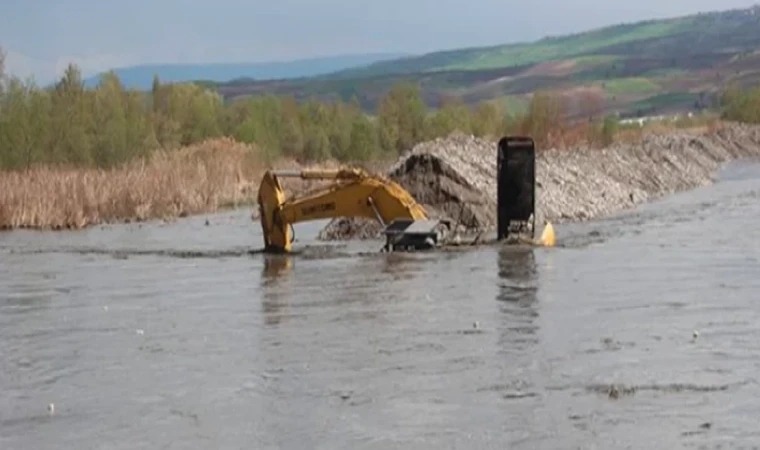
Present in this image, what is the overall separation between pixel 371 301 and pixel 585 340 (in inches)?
185

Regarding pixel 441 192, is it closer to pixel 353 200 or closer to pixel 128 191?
pixel 353 200

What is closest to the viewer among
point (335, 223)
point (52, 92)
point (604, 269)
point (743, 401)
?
point (743, 401)

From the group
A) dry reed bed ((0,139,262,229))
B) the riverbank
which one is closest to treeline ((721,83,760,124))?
the riverbank

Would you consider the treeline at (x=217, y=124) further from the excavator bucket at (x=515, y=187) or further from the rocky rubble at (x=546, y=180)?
the excavator bucket at (x=515, y=187)

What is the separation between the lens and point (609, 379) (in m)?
14.1

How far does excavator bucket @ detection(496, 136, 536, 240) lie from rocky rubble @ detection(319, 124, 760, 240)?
3917mm

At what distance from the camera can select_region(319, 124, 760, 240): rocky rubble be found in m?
33.5

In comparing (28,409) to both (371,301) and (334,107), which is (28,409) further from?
(334,107)

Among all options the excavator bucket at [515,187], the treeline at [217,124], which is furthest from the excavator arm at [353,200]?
the treeline at [217,124]

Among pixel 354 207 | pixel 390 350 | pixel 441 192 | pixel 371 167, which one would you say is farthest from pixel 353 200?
pixel 371 167

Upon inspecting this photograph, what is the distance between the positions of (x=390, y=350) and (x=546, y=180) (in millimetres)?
25043

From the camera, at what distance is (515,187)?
28.6 meters

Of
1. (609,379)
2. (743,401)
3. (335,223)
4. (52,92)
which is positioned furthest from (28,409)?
(52,92)

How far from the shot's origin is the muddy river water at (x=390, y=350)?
1240cm
